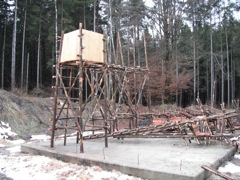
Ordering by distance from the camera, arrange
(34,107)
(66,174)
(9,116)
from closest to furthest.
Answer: (66,174) < (9,116) < (34,107)

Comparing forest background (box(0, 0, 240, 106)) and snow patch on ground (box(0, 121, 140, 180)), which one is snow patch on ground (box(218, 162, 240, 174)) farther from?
forest background (box(0, 0, 240, 106))

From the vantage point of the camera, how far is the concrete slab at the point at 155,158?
520 cm

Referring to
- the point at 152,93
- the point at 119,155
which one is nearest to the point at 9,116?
the point at 119,155

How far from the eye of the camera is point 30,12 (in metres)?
27.5

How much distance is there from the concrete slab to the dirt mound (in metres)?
5.40

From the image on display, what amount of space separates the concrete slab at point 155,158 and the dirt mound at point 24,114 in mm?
5398

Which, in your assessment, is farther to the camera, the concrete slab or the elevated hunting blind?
the elevated hunting blind

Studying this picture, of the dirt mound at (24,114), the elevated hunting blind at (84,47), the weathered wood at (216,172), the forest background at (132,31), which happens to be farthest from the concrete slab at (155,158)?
the forest background at (132,31)

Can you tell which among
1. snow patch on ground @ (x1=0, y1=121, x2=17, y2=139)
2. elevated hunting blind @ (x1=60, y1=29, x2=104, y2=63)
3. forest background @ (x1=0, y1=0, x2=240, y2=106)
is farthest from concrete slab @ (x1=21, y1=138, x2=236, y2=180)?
forest background @ (x1=0, y1=0, x2=240, y2=106)

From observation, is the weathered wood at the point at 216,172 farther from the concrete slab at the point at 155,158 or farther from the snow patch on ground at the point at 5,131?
the snow patch on ground at the point at 5,131

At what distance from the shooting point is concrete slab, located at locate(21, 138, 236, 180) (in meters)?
5.20

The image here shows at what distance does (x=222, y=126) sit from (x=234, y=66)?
3090 centimetres

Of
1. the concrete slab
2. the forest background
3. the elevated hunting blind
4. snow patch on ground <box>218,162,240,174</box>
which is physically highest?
the forest background

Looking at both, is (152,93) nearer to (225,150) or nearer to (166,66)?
(166,66)
